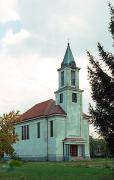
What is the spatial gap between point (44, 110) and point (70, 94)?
5.14m

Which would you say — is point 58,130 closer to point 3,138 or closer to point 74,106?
point 74,106

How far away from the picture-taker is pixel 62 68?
58469 mm

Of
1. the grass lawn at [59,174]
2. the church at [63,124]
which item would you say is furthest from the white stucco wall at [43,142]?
the grass lawn at [59,174]

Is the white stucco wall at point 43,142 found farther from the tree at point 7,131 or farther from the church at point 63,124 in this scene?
the tree at point 7,131

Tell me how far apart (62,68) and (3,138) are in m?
48.3

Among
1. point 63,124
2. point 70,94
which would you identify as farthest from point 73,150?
point 70,94

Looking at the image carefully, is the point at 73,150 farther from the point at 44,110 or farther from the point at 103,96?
the point at 103,96

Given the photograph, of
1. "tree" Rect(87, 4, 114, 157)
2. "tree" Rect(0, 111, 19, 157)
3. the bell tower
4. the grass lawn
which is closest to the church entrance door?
the bell tower

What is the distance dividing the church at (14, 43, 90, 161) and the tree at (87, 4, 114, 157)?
119 feet

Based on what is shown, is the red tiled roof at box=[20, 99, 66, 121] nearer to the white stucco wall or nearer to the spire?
the white stucco wall

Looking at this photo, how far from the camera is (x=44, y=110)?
5925cm

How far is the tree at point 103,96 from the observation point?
1667cm

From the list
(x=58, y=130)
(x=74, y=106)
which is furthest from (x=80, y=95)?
(x=58, y=130)

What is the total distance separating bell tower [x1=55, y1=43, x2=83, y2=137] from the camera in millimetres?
56219
